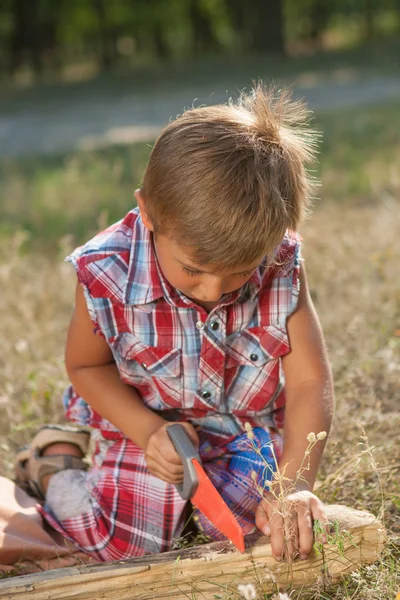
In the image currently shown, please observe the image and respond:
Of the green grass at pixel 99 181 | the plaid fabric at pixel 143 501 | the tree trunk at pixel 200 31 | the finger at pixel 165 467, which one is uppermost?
the finger at pixel 165 467

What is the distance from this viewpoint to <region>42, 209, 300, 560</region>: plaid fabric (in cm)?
237

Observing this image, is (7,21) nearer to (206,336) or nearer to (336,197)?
(336,197)

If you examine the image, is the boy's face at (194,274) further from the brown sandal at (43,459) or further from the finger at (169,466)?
the brown sandal at (43,459)

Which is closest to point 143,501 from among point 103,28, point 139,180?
point 139,180

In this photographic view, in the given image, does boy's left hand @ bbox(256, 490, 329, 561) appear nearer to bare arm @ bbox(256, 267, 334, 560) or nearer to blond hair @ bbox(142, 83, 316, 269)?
bare arm @ bbox(256, 267, 334, 560)

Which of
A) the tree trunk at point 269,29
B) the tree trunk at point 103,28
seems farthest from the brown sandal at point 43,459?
the tree trunk at point 103,28

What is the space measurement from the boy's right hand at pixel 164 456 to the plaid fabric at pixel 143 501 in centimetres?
20

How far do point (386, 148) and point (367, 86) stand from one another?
6073 mm

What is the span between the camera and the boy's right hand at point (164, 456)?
2.21 meters

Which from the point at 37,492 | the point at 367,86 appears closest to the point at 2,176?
the point at 37,492

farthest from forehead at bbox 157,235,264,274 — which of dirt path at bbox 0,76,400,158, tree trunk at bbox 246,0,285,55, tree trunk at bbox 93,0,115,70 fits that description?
tree trunk at bbox 93,0,115,70

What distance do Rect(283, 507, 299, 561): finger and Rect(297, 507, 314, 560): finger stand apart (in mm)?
14

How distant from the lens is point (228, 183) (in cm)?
197

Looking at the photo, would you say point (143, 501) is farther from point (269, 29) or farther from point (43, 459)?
point (269, 29)
